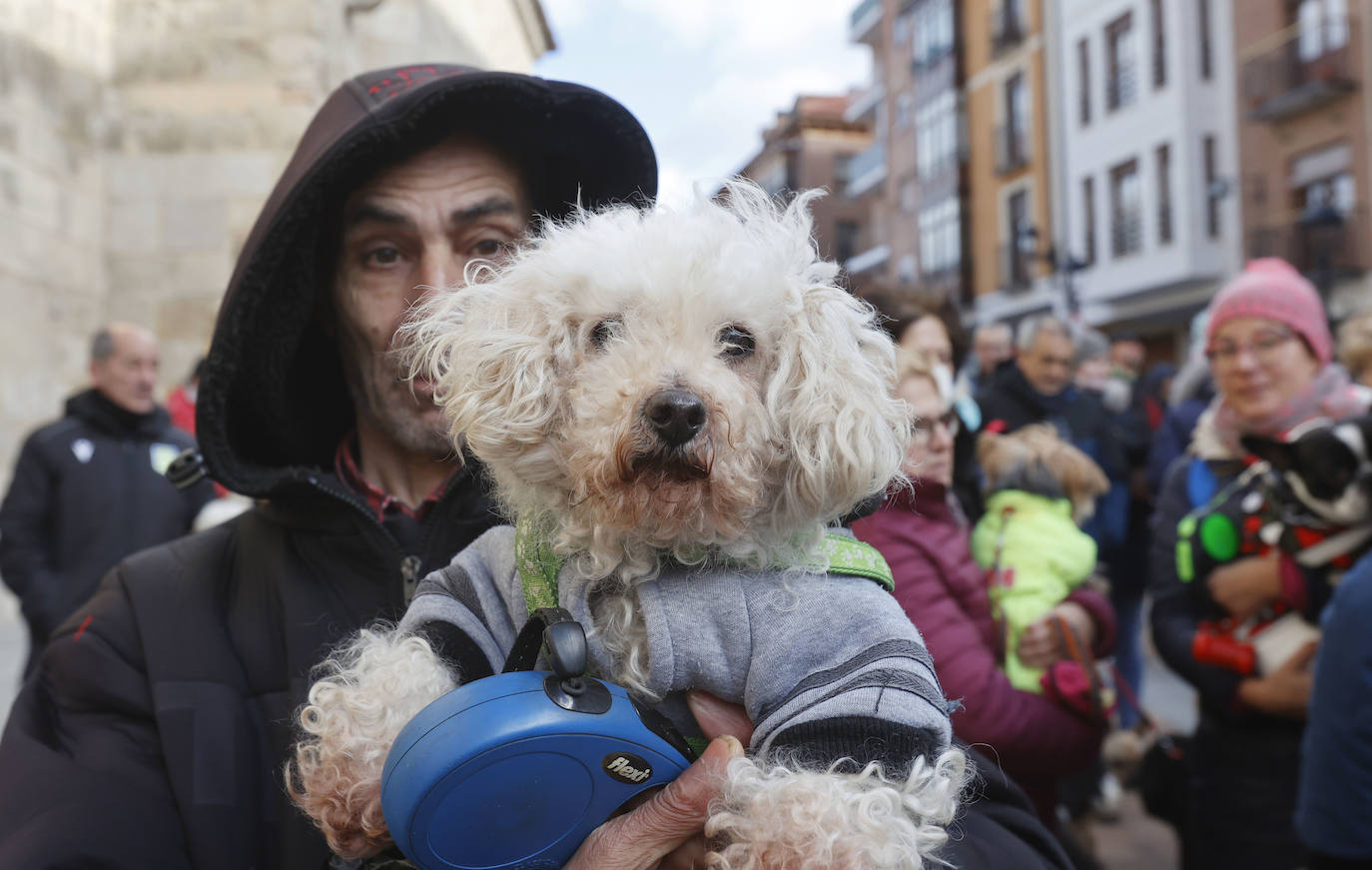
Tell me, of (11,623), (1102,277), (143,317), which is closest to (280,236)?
(143,317)

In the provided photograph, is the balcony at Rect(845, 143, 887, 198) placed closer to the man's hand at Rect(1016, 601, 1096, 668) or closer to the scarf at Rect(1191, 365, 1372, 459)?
the scarf at Rect(1191, 365, 1372, 459)

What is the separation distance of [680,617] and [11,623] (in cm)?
821

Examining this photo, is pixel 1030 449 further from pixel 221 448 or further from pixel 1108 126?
pixel 1108 126

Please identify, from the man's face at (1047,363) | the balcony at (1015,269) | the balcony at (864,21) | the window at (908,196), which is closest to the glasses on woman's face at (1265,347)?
the man's face at (1047,363)

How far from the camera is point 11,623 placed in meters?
7.91

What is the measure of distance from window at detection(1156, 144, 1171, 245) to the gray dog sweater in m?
26.9

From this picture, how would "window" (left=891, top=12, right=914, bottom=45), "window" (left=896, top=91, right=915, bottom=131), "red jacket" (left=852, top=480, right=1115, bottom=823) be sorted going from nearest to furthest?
"red jacket" (left=852, top=480, right=1115, bottom=823)
"window" (left=891, top=12, right=914, bottom=45)
"window" (left=896, top=91, right=915, bottom=131)

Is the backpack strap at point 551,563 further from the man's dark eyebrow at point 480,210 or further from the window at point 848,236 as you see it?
the window at point 848,236

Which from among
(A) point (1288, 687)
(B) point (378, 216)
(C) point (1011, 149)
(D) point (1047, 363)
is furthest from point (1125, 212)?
(B) point (378, 216)

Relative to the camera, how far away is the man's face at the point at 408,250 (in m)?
2.02

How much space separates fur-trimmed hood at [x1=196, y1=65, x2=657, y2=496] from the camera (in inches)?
75.9

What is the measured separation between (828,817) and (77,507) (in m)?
5.33

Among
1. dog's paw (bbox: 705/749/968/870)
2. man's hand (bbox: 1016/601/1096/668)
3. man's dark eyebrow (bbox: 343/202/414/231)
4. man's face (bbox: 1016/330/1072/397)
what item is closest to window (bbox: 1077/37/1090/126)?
man's face (bbox: 1016/330/1072/397)

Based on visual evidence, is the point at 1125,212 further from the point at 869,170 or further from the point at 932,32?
the point at 869,170
